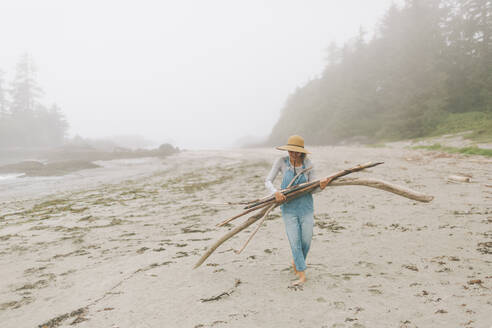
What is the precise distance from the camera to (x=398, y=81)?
34.3 meters

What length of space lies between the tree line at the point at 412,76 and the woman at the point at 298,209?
27799 millimetres

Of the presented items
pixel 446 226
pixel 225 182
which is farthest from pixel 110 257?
pixel 225 182

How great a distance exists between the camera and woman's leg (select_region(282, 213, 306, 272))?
368 centimetres

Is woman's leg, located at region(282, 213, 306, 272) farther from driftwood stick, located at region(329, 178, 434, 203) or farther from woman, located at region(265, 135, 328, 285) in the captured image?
driftwood stick, located at region(329, 178, 434, 203)

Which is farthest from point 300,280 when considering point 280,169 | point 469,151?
point 469,151

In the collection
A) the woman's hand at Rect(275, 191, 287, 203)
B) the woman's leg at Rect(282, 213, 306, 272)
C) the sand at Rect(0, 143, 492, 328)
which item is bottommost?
the sand at Rect(0, 143, 492, 328)

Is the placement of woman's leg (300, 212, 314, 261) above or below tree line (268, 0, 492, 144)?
below

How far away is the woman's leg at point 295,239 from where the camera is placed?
12.1 feet

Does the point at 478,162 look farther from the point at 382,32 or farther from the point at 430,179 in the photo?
the point at 382,32

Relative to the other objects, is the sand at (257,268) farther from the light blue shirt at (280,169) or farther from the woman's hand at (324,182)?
the woman's hand at (324,182)

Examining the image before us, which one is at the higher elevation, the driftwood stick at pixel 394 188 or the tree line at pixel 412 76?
the tree line at pixel 412 76

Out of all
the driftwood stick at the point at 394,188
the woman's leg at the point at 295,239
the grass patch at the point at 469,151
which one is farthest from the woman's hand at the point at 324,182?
the grass patch at the point at 469,151

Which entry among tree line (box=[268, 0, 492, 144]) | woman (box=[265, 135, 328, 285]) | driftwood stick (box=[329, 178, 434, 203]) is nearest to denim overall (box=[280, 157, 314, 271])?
woman (box=[265, 135, 328, 285])

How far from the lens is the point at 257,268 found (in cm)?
421
